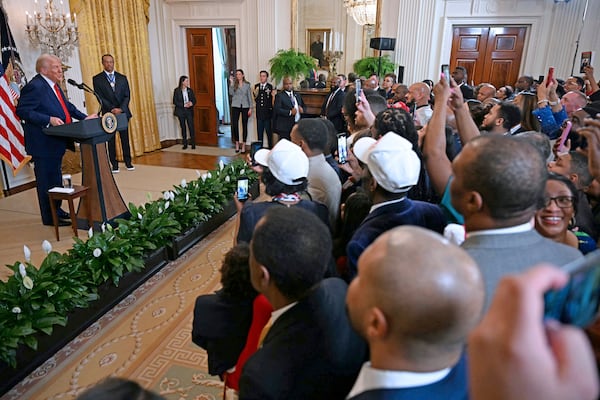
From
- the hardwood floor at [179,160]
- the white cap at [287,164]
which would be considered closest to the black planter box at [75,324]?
the white cap at [287,164]

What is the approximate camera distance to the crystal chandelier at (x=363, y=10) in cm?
727

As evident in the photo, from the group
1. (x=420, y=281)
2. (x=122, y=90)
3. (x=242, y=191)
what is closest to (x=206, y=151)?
(x=122, y=90)

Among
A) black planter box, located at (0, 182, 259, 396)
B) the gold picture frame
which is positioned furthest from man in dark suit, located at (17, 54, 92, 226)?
the gold picture frame

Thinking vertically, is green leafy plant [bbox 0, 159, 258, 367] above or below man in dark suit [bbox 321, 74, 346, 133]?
below

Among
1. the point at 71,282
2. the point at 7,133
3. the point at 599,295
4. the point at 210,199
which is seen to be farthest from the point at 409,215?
the point at 7,133

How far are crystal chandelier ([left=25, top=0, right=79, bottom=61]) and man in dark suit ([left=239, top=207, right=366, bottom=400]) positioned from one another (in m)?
6.03

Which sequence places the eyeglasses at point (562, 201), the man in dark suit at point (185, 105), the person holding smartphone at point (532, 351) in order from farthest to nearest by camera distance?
1. the man in dark suit at point (185, 105)
2. the eyeglasses at point (562, 201)
3. the person holding smartphone at point (532, 351)

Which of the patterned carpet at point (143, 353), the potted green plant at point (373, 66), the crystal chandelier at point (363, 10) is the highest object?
the crystal chandelier at point (363, 10)

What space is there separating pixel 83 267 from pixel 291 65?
5.52m

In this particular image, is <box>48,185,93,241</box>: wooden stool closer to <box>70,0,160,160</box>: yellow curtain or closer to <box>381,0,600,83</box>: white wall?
<box>70,0,160,160</box>: yellow curtain

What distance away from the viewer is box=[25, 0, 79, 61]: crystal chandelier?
549 centimetres

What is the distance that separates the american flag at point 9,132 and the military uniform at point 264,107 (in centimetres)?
396

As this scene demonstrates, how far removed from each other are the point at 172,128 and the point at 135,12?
7.76ft

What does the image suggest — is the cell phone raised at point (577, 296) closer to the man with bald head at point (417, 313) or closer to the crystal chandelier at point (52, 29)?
the man with bald head at point (417, 313)
